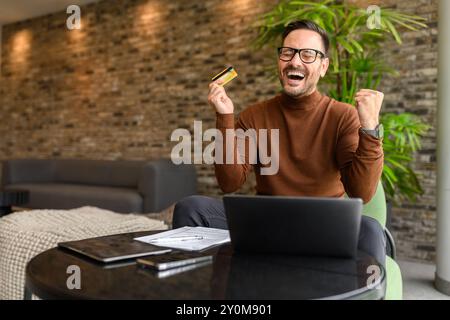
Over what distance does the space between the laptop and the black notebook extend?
198mm

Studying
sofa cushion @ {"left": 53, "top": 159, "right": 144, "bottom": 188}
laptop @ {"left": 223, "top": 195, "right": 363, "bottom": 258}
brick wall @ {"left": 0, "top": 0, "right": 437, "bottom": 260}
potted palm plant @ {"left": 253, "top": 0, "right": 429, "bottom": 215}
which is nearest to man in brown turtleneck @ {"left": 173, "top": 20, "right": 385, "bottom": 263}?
laptop @ {"left": 223, "top": 195, "right": 363, "bottom": 258}

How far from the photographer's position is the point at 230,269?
0.91m

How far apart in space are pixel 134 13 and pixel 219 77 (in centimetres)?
475

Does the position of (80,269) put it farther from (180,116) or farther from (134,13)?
(134,13)

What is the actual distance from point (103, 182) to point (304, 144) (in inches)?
156

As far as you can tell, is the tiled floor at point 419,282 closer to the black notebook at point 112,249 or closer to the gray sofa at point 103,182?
the black notebook at point 112,249

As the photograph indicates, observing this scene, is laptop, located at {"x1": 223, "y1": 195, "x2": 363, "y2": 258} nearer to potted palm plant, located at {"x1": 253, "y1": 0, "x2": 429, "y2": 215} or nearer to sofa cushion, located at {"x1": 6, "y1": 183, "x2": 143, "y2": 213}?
potted palm plant, located at {"x1": 253, "y1": 0, "x2": 429, "y2": 215}

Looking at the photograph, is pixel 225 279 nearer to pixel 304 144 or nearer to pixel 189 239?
pixel 189 239

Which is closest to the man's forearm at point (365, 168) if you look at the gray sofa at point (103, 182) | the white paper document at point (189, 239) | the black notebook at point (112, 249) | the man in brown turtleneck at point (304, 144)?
the man in brown turtleneck at point (304, 144)

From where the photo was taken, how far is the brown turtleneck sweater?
1682 mm

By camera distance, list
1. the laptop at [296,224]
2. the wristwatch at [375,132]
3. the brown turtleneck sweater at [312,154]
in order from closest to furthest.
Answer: the laptop at [296,224], the wristwatch at [375,132], the brown turtleneck sweater at [312,154]

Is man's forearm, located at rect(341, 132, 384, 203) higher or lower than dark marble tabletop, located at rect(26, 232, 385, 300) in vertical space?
higher

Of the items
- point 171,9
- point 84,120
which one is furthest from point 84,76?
point 171,9

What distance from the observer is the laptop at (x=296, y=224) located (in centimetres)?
94
